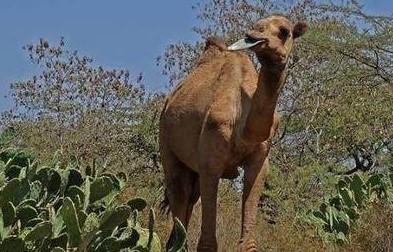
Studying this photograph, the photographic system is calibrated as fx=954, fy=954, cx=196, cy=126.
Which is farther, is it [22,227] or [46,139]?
[46,139]

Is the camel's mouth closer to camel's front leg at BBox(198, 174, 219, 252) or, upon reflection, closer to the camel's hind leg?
camel's front leg at BBox(198, 174, 219, 252)

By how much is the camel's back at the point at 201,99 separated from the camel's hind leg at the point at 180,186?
177 millimetres

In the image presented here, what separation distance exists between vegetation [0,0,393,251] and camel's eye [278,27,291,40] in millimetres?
1458

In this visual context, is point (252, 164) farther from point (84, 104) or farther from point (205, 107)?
point (84, 104)

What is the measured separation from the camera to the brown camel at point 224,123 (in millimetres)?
6238

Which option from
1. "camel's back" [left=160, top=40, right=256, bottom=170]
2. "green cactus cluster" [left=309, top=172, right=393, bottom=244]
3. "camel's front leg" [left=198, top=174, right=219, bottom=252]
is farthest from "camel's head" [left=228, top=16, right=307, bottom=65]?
"green cactus cluster" [left=309, top=172, right=393, bottom=244]

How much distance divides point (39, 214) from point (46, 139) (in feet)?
46.3

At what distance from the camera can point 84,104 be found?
2100cm

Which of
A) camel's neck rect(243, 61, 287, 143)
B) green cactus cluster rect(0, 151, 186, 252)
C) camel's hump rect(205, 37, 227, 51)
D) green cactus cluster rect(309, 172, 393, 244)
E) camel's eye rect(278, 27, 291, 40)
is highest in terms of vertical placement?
camel's hump rect(205, 37, 227, 51)

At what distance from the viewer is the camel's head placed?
5.97 m

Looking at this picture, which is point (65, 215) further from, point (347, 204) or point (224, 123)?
point (347, 204)

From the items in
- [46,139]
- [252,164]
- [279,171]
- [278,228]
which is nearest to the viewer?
[252,164]

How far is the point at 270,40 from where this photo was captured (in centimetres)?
604

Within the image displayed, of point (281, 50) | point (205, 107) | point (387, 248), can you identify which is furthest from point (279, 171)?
point (281, 50)
